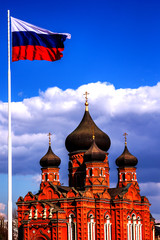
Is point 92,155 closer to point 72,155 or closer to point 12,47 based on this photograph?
point 72,155

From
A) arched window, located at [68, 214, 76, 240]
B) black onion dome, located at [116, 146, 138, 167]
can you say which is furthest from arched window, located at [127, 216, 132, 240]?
black onion dome, located at [116, 146, 138, 167]

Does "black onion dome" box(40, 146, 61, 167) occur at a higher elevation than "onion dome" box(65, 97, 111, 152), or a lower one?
lower

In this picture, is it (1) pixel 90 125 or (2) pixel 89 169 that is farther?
(1) pixel 90 125

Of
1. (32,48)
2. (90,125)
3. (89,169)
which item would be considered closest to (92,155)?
(89,169)

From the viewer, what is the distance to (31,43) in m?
28.7

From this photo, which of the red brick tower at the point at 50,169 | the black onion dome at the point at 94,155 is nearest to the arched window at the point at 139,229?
the black onion dome at the point at 94,155

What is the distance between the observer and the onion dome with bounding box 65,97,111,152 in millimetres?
73375

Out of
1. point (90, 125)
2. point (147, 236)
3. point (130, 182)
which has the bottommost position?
point (147, 236)

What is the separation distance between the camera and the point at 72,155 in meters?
74.9

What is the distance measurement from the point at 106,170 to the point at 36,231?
50.2 ft

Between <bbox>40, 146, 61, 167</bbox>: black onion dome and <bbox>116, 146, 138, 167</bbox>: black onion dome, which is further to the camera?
<bbox>116, 146, 138, 167</bbox>: black onion dome

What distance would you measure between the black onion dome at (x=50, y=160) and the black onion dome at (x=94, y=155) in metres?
6.47

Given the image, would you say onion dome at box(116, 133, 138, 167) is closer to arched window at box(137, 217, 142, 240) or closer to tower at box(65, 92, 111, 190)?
tower at box(65, 92, 111, 190)

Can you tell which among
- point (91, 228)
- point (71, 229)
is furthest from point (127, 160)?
point (71, 229)
